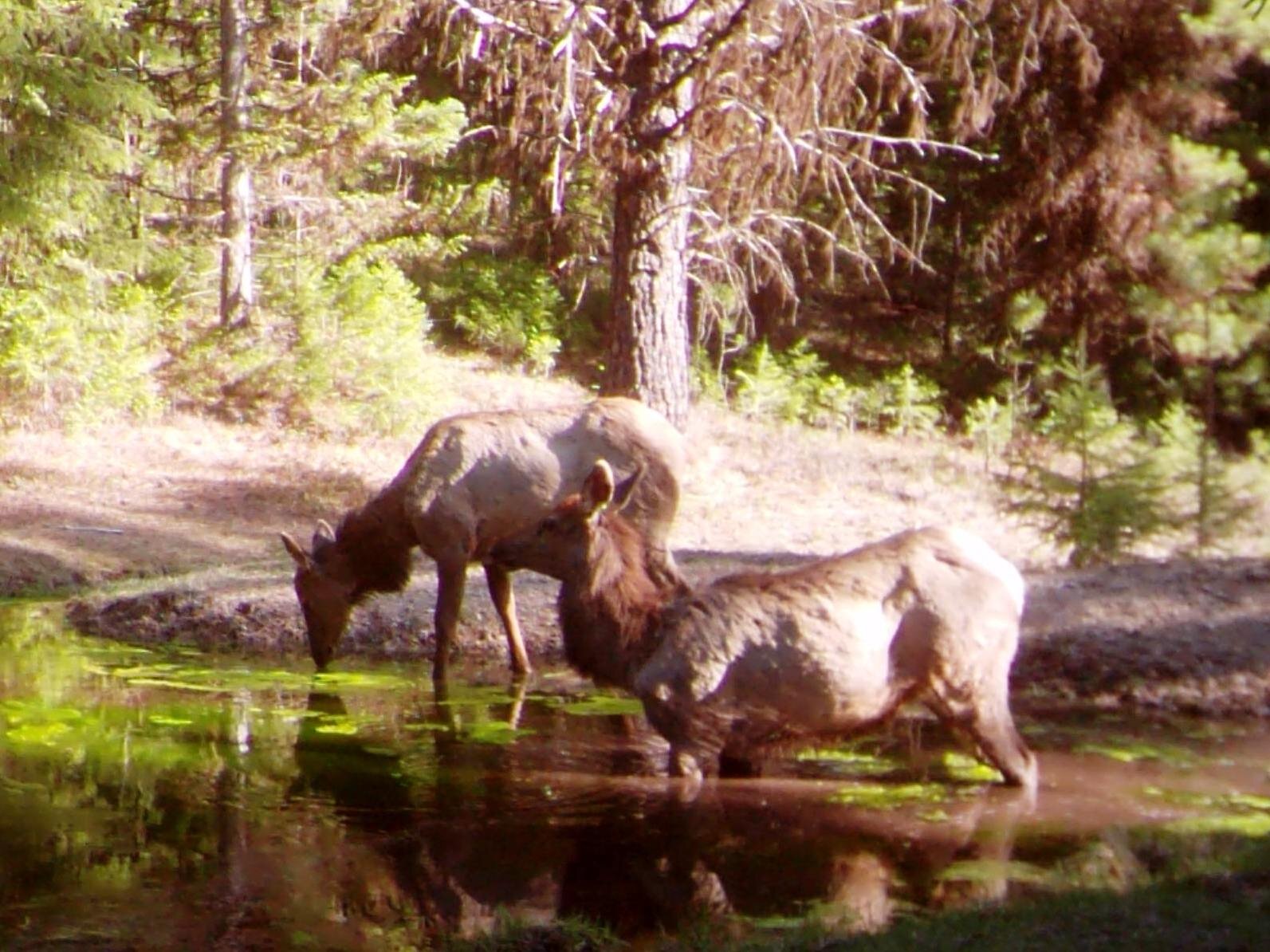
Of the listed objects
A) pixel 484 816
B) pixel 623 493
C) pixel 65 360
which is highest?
pixel 623 493

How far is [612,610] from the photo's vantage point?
8875 mm

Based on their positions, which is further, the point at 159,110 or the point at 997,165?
the point at 997,165

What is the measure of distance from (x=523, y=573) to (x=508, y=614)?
62.9 inches

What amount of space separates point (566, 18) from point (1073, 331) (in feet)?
28.5

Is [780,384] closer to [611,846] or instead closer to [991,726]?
[991,726]

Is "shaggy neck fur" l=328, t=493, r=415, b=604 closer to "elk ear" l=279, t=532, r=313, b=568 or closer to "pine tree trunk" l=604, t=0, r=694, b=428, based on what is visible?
"elk ear" l=279, t=532, r=313, b=568

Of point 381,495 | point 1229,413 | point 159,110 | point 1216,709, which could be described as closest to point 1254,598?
point 1216,709

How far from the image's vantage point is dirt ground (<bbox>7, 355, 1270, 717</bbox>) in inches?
426

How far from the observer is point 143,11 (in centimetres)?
2511

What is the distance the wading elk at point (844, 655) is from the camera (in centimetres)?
834

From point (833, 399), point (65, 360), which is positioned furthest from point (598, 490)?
point (833, 399)

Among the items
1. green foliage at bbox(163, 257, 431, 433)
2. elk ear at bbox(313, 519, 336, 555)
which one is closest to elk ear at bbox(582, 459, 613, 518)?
elk ear at bbox(313, 519, 336, 555)

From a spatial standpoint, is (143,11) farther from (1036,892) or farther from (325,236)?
(1036,892)

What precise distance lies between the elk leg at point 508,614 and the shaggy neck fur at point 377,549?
93cm
